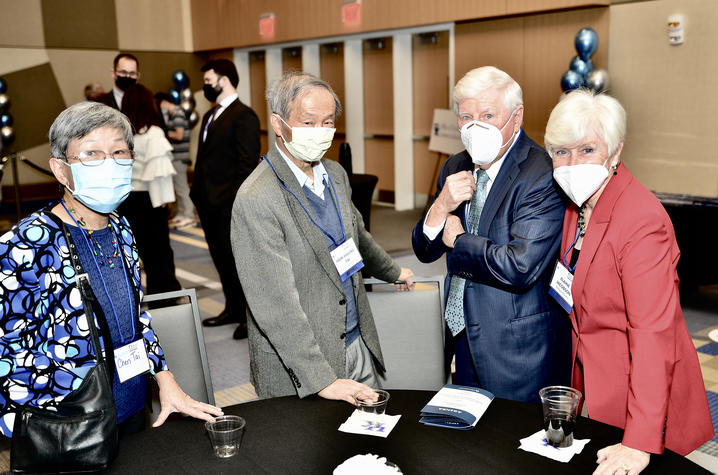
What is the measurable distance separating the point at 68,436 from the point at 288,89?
1.21 m

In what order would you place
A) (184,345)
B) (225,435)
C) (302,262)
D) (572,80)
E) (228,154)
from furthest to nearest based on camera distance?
(572,80), (228,154), (184,345), (302,262), (225,435)

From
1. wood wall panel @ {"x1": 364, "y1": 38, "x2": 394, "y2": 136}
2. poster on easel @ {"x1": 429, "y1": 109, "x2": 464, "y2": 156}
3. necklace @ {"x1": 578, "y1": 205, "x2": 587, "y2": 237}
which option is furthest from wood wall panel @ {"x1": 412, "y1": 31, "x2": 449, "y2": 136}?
necklace @ {"x1": 578, "y1": 205, "x2": 587, "y2": 237}

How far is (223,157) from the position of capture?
176 inches

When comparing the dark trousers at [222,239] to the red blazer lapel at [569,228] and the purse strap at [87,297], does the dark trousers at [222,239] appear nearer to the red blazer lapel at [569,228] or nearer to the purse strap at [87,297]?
the purse strap at [87,297]

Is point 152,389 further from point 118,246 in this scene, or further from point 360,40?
point 360,40

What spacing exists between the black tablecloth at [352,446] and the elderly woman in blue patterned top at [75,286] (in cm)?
15

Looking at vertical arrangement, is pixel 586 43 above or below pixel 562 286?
above

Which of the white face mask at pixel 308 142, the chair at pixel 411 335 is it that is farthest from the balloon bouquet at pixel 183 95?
the white face mask at pixel 308 142

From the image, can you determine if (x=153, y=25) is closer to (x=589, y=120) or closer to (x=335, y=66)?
(x=335, y=66)

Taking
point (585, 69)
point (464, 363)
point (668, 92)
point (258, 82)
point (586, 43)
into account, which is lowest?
point (464, 363)

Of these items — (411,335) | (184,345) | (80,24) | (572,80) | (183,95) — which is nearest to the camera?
(184,345)

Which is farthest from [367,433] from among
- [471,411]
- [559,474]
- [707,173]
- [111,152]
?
[707,173]

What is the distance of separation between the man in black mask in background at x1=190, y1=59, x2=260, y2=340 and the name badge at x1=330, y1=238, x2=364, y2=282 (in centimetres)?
238

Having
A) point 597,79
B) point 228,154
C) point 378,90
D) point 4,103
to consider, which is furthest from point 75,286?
point 4,103
